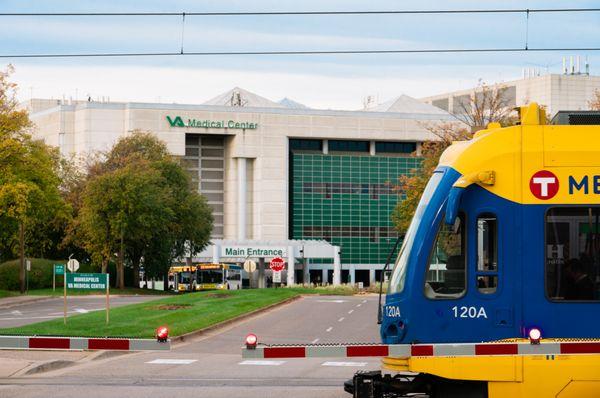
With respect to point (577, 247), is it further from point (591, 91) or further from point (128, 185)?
point (591, 91)

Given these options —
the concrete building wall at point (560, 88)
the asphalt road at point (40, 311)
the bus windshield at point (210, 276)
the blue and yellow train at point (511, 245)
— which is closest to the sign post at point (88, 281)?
the asphalt road at point (40, 311)

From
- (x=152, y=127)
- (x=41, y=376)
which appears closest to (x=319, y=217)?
(x=152, y=127)

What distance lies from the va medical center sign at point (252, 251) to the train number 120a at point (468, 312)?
4514 inches

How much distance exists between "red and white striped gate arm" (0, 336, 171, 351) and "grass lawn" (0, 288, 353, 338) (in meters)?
19.0

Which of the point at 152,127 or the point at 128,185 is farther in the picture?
the point at 152,127

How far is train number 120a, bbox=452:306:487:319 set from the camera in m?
13.5

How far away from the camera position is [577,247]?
13.7 m

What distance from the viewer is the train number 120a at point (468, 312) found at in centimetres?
1354

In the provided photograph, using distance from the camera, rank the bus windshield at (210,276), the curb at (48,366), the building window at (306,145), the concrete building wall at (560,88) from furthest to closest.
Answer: the concrete building wall at (560,88) → the building window at (306,145) → the bus windshield at (210,276) → the curb at (48,366)

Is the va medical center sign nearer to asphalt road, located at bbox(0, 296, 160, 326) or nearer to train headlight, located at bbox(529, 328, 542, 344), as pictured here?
asphalt road, located at bbox(0, 296, 160, 326)

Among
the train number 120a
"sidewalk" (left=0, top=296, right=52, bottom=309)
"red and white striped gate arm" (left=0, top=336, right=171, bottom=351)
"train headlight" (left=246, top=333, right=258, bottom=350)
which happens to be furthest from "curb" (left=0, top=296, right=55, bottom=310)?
the train number 120a

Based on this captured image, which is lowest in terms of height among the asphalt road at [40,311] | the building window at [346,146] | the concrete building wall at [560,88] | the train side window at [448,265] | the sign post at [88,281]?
the asphalt road at [40,311]

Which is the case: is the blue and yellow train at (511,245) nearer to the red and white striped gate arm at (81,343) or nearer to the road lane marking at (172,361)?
the red and white striped gate arm at (81,343)

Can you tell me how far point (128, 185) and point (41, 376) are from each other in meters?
65.0
